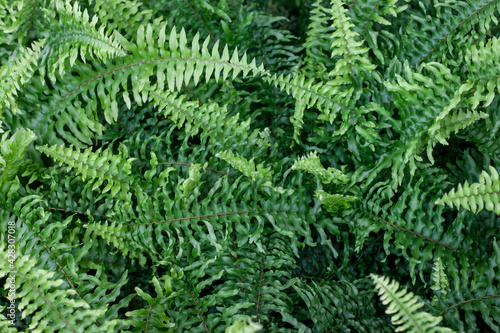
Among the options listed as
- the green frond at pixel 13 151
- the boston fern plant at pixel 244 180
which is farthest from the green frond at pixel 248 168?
the green frond at pixel 13 151

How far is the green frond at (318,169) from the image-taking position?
157 centimetres

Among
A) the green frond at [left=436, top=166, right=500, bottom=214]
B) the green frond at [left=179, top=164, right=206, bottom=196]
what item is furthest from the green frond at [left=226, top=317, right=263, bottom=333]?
the green frond at [left=436, top=166, right=500, bottom=214]

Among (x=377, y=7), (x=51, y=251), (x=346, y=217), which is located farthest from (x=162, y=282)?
(x=377, y=7)

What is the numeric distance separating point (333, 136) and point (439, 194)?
0.53 meters

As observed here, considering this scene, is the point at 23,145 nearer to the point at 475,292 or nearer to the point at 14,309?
the point at 14,309

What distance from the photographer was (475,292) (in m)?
1.61

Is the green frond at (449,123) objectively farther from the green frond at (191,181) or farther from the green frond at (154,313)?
the green frond at (154,313)

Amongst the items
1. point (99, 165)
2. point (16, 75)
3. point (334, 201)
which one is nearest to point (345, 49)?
point (334, 201)

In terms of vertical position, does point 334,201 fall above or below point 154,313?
above

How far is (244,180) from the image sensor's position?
1.88m

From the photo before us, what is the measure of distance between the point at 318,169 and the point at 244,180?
419 mm

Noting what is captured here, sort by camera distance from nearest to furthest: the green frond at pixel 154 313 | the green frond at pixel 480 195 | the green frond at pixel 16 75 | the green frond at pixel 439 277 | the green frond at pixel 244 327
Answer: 1. the green frond at pixel 244 327
2. the green frond at pixel 480 195
3. the green frond at pixel 154 313
4. the green frond at pixel 439 277
5. the green frond at pixel 16 75

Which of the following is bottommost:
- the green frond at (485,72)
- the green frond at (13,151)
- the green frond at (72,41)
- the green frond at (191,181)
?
the green frond at (191,181)

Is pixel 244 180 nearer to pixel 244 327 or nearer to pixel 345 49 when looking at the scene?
pixel 345 49
